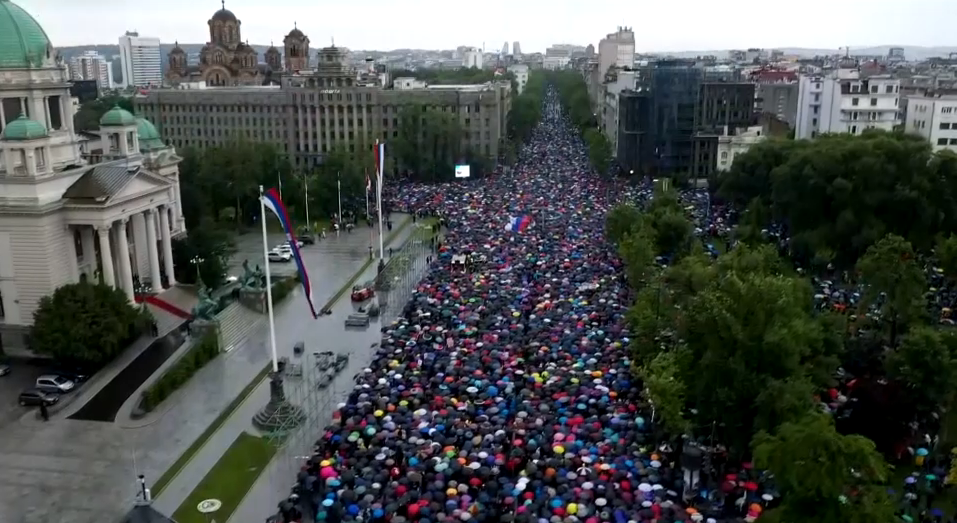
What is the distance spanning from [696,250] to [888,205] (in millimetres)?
15264

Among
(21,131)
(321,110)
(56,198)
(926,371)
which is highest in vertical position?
(21,131)

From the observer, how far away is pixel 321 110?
354 feet

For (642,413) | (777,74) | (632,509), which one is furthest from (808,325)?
(777,74)

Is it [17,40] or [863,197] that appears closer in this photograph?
[17,40]

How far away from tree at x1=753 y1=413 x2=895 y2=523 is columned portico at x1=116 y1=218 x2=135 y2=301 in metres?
38.9

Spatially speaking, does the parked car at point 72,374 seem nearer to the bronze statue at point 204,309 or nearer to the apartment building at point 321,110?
the bronze statue at point 204,309

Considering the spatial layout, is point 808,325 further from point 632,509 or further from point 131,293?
point 131,293

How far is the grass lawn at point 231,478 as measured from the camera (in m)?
28.9

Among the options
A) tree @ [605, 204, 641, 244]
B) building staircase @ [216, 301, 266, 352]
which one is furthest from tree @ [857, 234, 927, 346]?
building staircase @ [216, 301, 266, 352]

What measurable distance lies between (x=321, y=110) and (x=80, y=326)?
7137 cm

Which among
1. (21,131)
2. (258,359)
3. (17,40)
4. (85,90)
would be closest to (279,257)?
(258,359)

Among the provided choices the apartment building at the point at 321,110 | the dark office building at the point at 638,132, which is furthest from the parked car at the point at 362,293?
the dark office building at the point at 638,132

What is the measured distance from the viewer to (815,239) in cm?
5547

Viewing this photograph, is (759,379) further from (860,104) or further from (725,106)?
(725,106)
